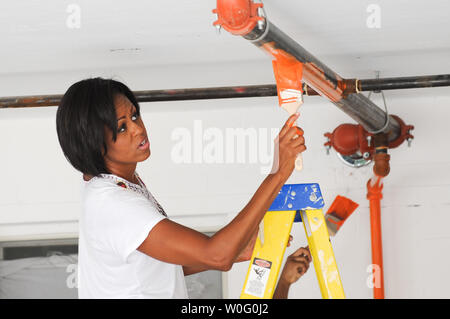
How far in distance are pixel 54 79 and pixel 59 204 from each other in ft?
2.66

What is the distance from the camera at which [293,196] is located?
5.45ft

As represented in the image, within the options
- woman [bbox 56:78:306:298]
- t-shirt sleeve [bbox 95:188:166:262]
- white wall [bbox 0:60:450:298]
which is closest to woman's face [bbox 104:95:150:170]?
woman [bbox 56:78:306:298]

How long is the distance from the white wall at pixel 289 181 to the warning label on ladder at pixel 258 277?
4.96ft

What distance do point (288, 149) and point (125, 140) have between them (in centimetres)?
44

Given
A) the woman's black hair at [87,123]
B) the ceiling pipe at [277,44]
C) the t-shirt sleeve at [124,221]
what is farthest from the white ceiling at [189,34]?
the t-shirt sleeve at [124,221]

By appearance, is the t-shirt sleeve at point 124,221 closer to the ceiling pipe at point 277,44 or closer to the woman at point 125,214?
the woman at point 125,214

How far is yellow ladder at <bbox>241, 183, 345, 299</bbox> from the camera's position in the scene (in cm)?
161

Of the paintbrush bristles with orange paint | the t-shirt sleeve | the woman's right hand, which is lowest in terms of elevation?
the t-shirt sleeve

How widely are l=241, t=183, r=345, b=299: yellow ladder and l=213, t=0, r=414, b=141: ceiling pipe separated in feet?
1.09

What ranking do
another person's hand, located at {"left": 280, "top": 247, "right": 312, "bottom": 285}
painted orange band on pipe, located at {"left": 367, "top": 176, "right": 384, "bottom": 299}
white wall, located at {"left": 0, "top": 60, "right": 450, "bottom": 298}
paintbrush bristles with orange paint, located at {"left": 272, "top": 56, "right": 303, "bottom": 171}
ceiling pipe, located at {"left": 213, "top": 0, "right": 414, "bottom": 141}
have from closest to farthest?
ceiling pipe, located at {"left": 213, "top": 0, "right": 414, "bottom": 141}, paintbrush bristles with orange paint, located at {"left": 272, "top": 56, "right": 303, "bottom": 171}, another person's hand, located at {"left": 280, "top": 247, "right": 312, "bottom": 285}, painted orange band on pipe, located at {"left": 367, "top": 176, "right": 384, "bottom": 299}, white wall, located at {"left": 0, "top": 60, "right": 450, "bottom": 298}

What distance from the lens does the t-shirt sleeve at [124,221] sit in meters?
1.53

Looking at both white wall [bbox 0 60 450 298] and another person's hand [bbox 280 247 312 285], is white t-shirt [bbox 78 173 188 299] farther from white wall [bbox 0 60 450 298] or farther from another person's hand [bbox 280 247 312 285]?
white wall [bbox 0 60 450 298]
